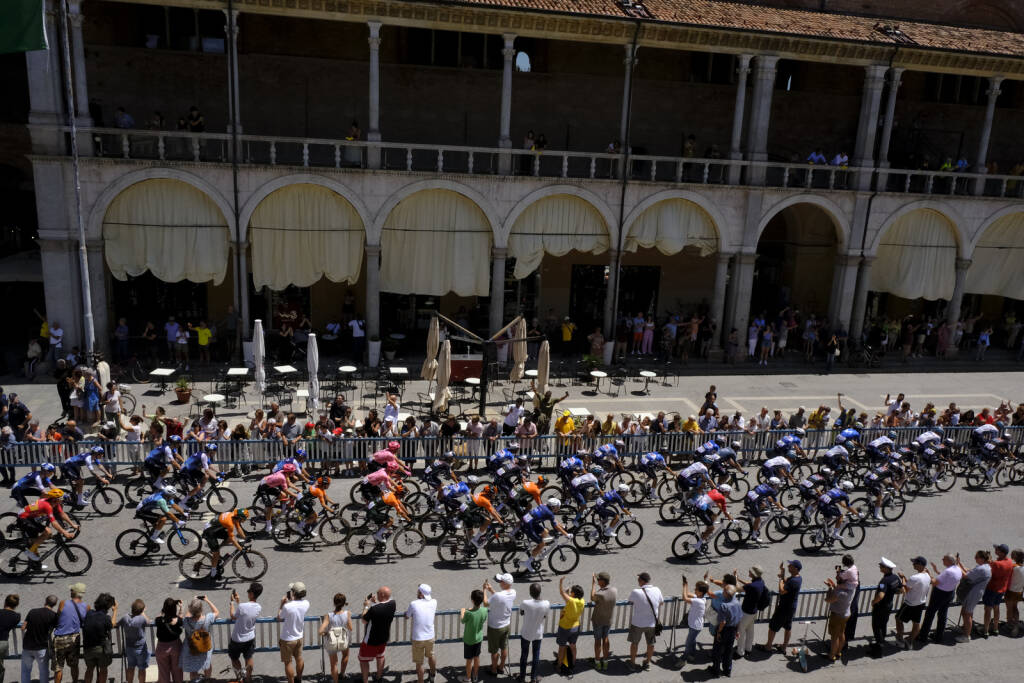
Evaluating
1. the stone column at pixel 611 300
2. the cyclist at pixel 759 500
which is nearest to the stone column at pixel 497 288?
the stone column at pixel 611 300

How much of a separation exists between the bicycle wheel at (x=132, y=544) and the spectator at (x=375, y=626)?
17.9ft

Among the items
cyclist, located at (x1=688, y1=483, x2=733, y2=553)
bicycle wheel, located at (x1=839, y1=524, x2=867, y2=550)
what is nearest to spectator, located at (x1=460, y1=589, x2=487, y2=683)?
cyclist, located at (x1=688, y1=483, x2=733, y2=553)

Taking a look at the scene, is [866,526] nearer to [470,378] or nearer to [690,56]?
[470,378]

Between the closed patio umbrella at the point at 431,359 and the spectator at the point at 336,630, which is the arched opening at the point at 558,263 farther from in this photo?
the spectator at the point at 336,630

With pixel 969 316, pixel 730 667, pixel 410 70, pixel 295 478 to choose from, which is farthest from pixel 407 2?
pixel 969 316

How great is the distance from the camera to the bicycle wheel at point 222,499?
56.9 feet

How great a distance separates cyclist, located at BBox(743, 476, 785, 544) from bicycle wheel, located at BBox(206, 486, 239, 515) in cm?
1055

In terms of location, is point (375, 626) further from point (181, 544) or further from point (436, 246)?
point (436, 246)

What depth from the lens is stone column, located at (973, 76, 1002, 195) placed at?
3203 centimetres

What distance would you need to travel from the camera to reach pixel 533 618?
12.0 metres

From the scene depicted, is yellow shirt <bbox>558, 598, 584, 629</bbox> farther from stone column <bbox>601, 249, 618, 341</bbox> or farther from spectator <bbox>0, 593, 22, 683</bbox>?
A: stone column <bbox>601, 249, 618, 341</bbox>

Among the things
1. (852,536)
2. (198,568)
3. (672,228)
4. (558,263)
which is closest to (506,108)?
(558,263)

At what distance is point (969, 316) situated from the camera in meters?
38.1

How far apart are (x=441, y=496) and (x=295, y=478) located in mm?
3168
